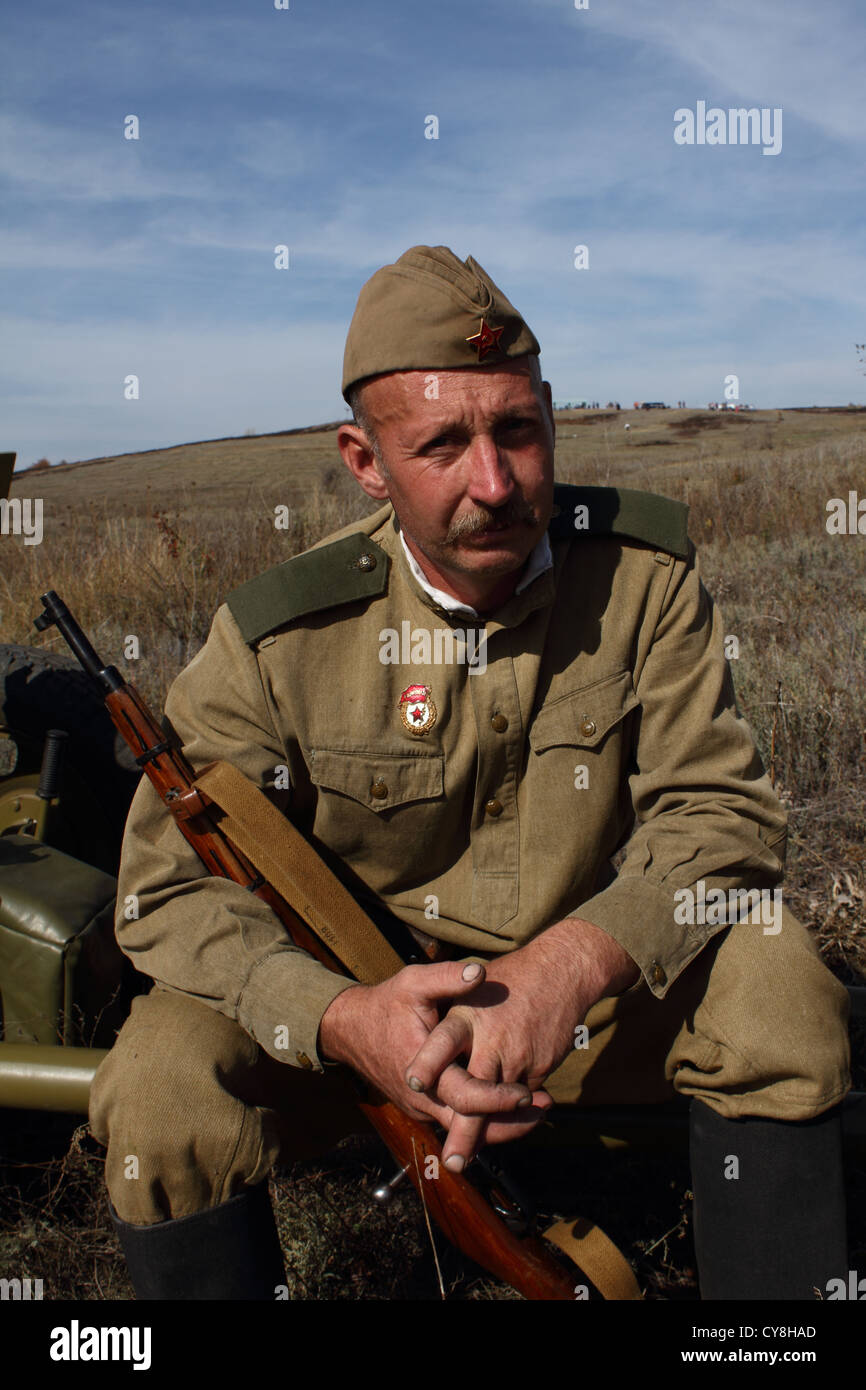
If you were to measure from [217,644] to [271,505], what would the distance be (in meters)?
8.72

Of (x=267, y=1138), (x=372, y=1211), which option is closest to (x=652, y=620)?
(x=267, y=1138)

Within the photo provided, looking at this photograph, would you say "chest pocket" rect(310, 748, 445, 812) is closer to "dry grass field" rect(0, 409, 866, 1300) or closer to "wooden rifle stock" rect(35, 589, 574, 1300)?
"wooden rifle stock" rect(35, 589, 574, 1300)

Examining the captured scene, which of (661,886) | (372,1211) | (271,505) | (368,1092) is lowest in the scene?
(372,1211)

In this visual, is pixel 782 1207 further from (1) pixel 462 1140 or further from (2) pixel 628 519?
(2) pixel 628 519

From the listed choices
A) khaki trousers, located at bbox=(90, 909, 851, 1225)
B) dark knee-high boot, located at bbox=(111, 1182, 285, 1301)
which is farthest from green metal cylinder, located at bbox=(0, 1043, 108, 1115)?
dark knee-high boot, located at bbox=(111, 1182, 285, 1301)

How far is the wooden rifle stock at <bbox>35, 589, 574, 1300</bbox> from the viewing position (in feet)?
5.86

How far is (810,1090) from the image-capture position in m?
1.73

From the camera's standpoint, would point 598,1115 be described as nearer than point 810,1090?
No

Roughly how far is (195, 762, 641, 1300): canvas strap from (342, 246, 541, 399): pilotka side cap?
2.86 ft

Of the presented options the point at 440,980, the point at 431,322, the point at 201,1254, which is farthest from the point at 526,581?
the point at 201,1254

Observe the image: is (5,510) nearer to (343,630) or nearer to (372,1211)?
(343,630)

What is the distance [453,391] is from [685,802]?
3.11ft

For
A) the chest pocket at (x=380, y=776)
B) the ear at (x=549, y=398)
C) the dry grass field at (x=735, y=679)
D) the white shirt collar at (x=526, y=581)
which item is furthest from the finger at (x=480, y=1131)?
the ear at (x=549, y=398)

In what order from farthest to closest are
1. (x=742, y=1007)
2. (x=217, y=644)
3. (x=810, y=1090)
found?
1. (x=217, y=644)
2. (x=742, y=1007)
3. (x=810, y=1090)
